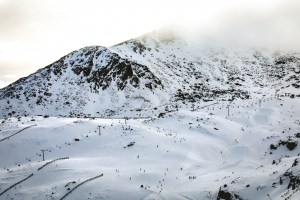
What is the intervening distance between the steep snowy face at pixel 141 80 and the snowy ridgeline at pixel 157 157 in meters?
22.3

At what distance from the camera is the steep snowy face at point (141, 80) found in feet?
197

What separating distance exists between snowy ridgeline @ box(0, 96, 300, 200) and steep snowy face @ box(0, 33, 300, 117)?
22.3 m

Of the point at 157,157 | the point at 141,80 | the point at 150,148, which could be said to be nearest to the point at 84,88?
the point at 141,80

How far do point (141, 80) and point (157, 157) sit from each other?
4322cm

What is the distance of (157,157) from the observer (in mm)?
21719

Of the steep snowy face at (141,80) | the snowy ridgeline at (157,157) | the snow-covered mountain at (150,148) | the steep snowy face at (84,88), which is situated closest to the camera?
the snowy ridgeline at (157,157)

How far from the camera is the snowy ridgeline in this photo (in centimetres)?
1603

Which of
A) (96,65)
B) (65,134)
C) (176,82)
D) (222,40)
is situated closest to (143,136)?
(65,134)

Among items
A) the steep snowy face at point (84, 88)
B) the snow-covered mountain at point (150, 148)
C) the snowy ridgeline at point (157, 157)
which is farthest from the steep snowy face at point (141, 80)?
the snowy ridgeline at point (157, 157)

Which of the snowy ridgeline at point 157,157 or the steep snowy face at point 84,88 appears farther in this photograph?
the steep snowy face at point 84,88

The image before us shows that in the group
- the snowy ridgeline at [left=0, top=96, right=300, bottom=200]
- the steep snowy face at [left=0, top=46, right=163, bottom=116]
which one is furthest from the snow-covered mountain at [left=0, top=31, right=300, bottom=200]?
the steep snowy face at [left=0, top=46, right=163, bottom=116]

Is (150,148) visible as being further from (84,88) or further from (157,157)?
(84,88)

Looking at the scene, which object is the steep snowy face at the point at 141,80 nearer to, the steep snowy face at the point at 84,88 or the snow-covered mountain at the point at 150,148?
the steep snowy face at the point at 84,88

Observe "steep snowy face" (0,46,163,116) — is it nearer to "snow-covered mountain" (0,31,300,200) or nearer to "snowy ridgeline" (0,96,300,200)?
"snow-covered mountain" (0,31,300,200)
